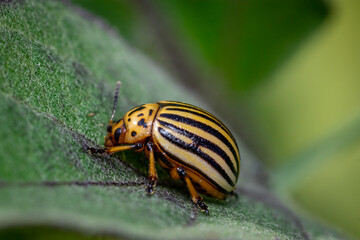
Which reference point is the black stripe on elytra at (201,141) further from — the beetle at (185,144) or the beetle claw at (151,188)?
the beetle claw at (151,188)

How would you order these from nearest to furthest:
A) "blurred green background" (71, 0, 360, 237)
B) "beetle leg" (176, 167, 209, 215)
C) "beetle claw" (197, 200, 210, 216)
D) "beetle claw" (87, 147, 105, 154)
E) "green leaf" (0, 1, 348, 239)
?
"green leaf" (0, 1, 348, 239) < "beetle claw" (87, 147, 105, 154) < "beetle claw" (197, 200, 210, 216) < "beetle leg" (176, 167, 209, 215) < "blurred green background" (71, 0, 360, 237)

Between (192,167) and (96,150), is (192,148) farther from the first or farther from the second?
(96,150)

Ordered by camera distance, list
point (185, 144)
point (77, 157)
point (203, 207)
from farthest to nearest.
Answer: point (185, 144)
point (203, 207)
point (77, 157)

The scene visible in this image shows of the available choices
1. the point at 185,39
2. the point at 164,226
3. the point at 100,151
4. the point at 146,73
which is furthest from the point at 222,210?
the point at 185,39

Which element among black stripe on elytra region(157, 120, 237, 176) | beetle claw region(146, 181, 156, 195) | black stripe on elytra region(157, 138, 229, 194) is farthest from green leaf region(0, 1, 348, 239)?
black stripe on elytra region(157, 120, 237, 176)

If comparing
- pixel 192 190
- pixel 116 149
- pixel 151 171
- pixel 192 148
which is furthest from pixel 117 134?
pixel 192 190

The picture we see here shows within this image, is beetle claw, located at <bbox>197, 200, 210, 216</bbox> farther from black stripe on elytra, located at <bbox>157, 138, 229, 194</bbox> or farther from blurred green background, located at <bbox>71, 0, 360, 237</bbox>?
blurred green background, located at <bbox>71, 0, 360, 237</bbox>
